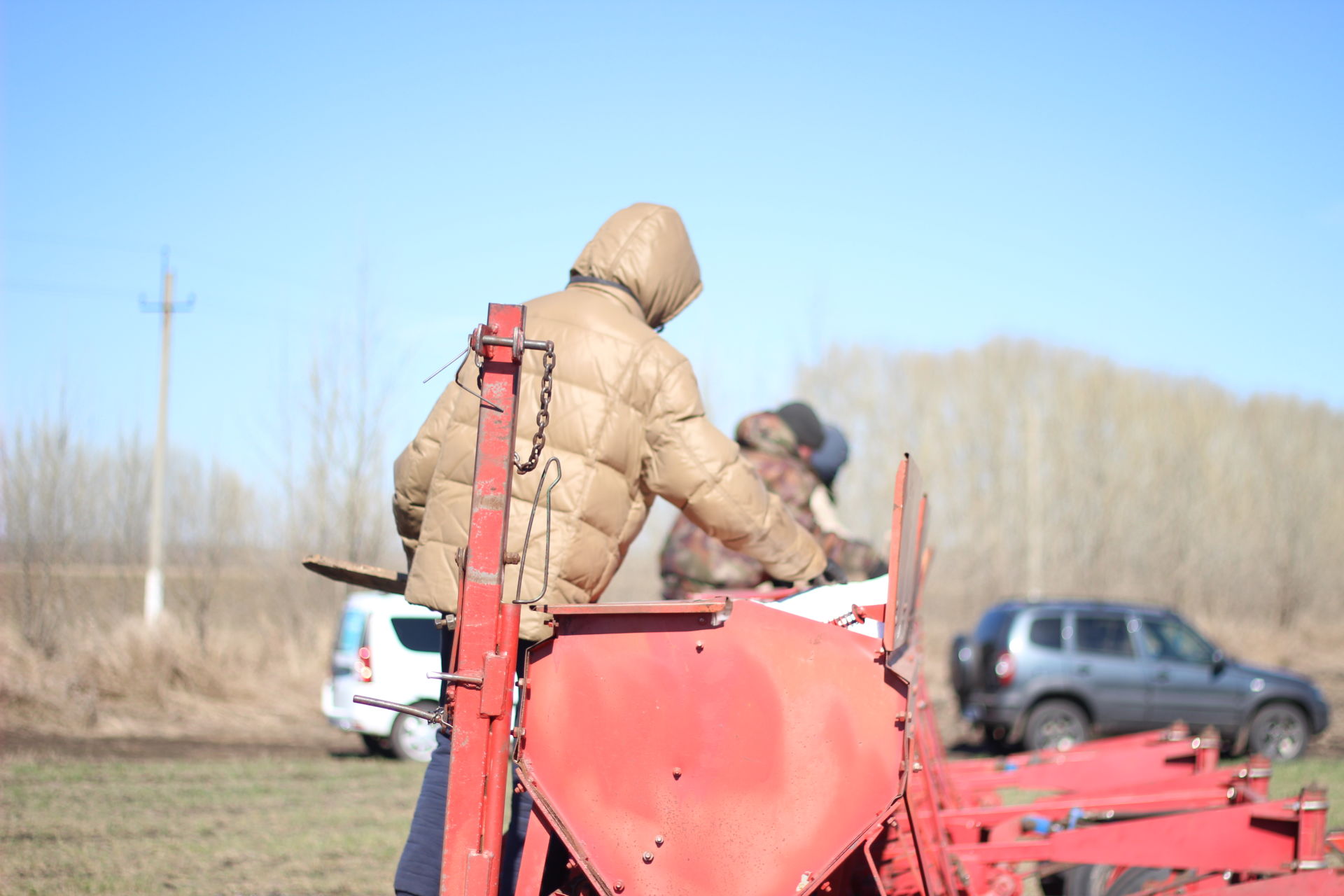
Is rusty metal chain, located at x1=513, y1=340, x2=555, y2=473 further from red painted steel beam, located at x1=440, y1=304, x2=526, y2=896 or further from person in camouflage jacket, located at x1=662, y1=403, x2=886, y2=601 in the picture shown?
person in camouflage jacket, located at x1=662, y1=403, x2=886, y2=601

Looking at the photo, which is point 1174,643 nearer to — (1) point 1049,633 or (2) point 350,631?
(1) point 1049,633

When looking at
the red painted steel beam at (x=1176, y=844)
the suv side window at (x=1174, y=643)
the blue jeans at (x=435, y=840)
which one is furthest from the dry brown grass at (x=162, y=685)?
the blue jeans at (x=435, y=840)

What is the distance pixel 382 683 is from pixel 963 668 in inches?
270

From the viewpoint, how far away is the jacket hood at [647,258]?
329cm

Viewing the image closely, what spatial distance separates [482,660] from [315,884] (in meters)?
3.47

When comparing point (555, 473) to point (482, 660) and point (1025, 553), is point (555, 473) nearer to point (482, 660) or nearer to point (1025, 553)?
point (482, 660)

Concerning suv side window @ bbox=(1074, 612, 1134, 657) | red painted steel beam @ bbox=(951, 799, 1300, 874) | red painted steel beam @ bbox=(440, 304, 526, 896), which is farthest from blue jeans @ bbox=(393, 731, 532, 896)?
suv side window @ bbox=(1074, 612, 1134, 657)

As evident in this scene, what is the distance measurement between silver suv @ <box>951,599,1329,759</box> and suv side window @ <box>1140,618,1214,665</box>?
15 mm

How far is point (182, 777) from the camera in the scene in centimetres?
889

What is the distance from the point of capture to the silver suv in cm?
1294

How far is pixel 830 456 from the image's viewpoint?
613 cm

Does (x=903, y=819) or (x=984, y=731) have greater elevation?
(x=903, y=819)

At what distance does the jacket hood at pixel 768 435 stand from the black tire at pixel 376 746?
7109 millimetres

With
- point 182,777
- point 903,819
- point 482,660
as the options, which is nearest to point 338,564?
point 482,660
